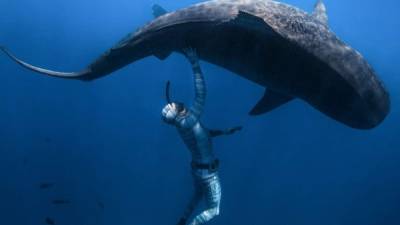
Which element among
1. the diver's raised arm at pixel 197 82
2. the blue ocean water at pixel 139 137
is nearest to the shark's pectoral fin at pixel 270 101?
the diver's raised arm at pixel 197 82

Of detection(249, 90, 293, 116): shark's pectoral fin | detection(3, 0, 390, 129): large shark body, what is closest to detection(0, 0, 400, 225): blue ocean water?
detection(249, 90, 293, 116): shark's pectoral fin

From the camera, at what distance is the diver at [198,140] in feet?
22.4

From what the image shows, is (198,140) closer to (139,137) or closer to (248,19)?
(248,19)

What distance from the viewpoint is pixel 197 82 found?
22.0 feet

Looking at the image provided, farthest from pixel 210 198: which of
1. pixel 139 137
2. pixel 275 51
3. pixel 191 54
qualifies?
pixel 139 137

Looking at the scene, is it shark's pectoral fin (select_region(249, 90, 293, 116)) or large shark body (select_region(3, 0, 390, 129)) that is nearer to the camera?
large shark body (select_region(3, 0, 390, 129))

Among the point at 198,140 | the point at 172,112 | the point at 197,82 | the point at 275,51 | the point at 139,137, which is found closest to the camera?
the point at 275,51

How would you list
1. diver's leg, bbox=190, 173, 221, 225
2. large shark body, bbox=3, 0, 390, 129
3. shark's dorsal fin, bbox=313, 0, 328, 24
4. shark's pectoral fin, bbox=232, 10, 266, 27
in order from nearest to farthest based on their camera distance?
shark's pectoral fin, bbox=232, 10, 266, 27 < large shark body, bbox=3, 0, 390, 129 < shark's dorsal fin, bbox=313, 0, 328, 24 < diver's leg, bbox=190, 173, 221, 225

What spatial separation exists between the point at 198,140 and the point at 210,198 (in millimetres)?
1281

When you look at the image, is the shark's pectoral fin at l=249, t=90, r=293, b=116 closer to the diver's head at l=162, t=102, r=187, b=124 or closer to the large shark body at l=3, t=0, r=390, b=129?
the large shark body at l=3, t=0, r=390, b=129

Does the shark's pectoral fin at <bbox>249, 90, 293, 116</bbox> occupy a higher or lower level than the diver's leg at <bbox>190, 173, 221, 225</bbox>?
higher

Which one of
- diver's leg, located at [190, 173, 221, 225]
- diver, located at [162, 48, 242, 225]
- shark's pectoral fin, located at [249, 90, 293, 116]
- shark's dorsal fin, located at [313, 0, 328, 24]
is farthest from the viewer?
shark's pectoral fin, located at [249, 90, 293, 116]

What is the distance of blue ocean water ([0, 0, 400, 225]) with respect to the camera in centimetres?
1966

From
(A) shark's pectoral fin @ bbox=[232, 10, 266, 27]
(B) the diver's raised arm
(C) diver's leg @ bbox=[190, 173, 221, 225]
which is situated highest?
(A) shark's pectoral fin @ bbox=[232, 10, 266, 27]
